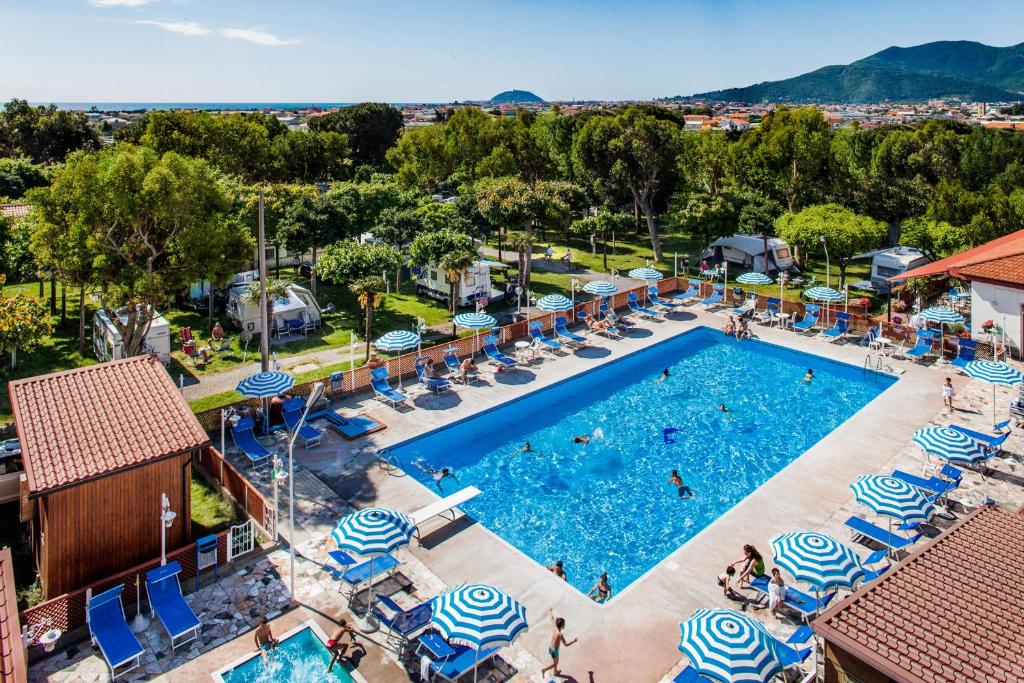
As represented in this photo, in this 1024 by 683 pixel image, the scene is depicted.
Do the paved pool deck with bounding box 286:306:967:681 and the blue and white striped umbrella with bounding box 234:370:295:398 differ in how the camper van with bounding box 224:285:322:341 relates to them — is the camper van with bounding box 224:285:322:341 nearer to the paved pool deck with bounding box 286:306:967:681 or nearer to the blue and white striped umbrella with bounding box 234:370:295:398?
the paved pool deck with bounding box 286:306:967:681

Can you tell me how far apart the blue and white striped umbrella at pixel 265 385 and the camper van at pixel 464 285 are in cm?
1251

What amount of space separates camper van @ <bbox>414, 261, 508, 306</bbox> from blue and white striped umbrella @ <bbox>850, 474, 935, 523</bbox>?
2018 cm

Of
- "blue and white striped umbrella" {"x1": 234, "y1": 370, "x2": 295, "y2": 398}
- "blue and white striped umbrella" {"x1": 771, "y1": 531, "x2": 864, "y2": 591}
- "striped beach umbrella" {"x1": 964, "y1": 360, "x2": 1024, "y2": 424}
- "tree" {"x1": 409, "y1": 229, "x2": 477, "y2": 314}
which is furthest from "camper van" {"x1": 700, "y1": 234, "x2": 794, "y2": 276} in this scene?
"blue and white striped umbrella" {"x1": 234, "y1": 370, "x2": 295, "y2": 398}

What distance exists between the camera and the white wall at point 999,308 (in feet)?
86.8

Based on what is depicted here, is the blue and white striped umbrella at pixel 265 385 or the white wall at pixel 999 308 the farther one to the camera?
the white wall at pixel 999 308

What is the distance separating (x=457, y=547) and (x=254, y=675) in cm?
517

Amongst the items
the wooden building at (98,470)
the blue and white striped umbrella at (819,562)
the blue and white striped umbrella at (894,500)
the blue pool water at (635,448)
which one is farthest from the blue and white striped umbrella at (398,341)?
the blue and white striped umbrella at (894,500)

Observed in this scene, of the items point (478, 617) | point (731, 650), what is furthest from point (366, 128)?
point (731, 650)

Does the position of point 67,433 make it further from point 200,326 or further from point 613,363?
point 613,363

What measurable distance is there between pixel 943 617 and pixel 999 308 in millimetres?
23030

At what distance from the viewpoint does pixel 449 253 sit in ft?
100.0

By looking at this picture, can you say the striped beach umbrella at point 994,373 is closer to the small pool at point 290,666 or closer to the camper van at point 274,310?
the small pool at point 290,666

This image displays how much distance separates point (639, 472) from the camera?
1998cm

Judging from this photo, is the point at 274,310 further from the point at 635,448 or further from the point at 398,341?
the point at 635,448
